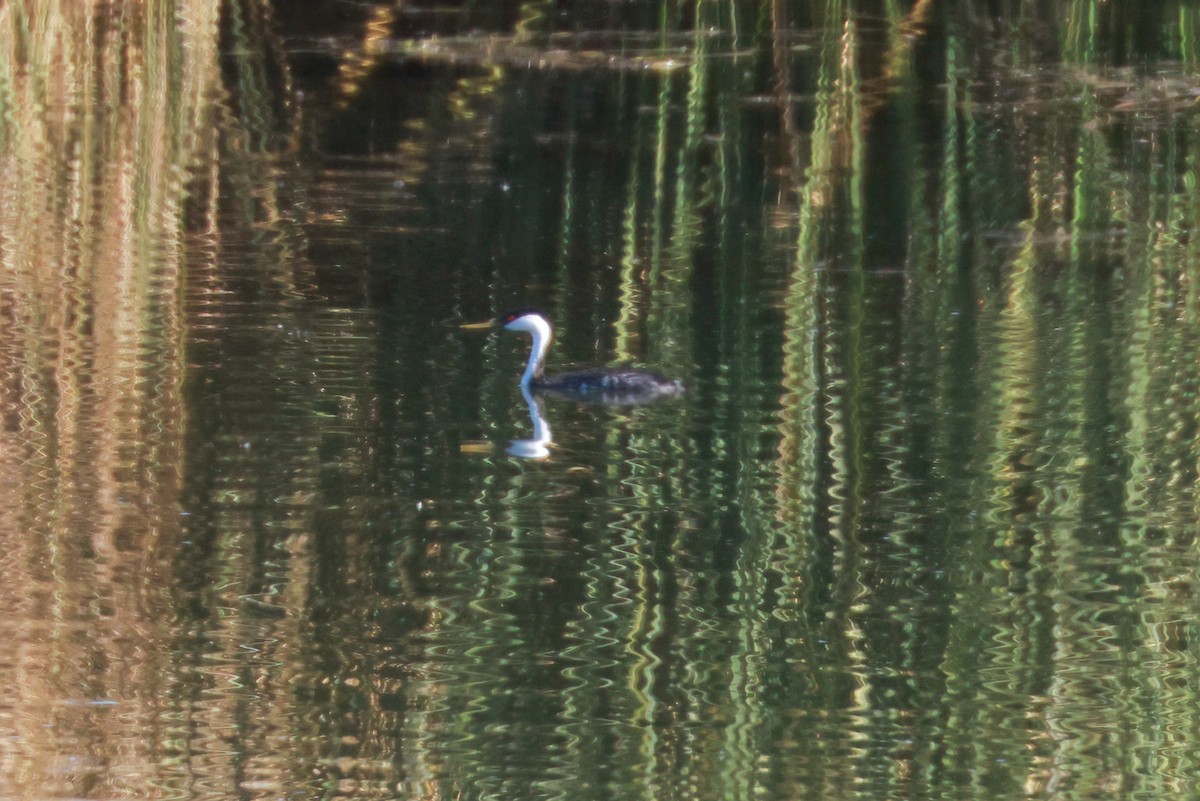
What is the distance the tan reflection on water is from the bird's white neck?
142 cm

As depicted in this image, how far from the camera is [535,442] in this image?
772cm

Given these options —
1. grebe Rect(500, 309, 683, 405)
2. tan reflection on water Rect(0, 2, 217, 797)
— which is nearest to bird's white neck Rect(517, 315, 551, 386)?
grebe Rect(500, 309, 683, 405)

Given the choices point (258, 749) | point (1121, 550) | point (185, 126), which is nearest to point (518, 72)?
point (185, 126)

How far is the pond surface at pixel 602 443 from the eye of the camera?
17.0 ft

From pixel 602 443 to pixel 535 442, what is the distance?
0.82ft

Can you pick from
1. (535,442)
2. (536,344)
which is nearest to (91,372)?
(536,344)

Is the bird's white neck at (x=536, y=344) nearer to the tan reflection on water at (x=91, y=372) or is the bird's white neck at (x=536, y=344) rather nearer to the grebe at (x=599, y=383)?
the grebe at (x=599, y=383)

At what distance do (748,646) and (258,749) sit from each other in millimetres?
1454

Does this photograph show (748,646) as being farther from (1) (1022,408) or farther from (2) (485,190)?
(2) (485,190)

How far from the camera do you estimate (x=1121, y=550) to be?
259 inches

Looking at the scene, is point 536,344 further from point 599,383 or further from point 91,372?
point 91,372

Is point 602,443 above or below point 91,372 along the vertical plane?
below

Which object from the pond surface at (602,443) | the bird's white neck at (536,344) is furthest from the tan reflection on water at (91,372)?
the bird's white neck at (536,344)

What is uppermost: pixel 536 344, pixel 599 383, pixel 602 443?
pixel 536 344
